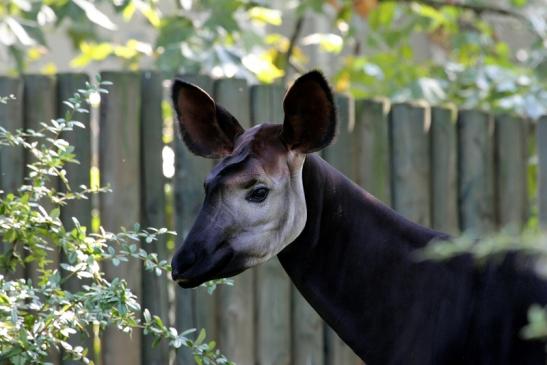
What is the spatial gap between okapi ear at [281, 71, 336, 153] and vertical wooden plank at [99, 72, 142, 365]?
1.65m

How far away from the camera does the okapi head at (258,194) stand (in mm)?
3238

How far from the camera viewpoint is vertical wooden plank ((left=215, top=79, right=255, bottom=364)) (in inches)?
202

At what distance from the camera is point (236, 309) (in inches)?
203

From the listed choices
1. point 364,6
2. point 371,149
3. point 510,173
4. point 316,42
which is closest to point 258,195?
point 371,149

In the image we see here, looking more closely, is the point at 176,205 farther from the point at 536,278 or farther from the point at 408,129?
the point at 536,278

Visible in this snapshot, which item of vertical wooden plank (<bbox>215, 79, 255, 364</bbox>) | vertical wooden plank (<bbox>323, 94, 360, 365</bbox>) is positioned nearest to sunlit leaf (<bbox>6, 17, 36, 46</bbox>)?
vertical wooden plank (<bbox>215, 79, 255, 364</bbox>)

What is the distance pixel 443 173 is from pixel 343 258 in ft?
8.09

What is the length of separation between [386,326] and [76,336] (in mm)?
1860

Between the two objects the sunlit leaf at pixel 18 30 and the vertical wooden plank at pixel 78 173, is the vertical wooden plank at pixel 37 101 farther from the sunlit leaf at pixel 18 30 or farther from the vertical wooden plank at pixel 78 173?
the sunlit leaf at pixel 18 30

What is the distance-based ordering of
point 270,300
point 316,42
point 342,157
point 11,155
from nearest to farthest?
point 11,155 < point 270,300 < point 342,157 < point 316,42

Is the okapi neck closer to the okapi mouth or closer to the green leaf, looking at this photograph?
the okapi mouth

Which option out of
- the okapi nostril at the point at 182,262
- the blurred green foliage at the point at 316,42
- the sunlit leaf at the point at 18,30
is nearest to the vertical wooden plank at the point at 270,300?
the blurred green foliage at the point at 316,42

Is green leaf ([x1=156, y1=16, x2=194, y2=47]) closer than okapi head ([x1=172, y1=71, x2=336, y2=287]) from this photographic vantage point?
No

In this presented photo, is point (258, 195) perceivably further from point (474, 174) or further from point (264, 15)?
point (264, 15)
